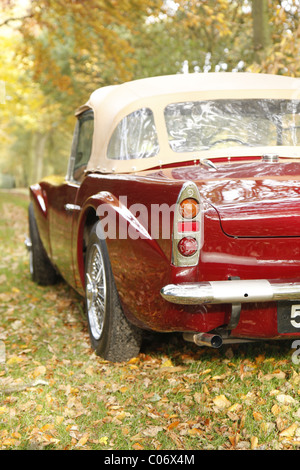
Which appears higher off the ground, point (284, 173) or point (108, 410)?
point (284, 173)

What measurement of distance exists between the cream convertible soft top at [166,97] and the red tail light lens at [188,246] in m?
1.03

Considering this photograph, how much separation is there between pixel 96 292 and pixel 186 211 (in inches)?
59.6

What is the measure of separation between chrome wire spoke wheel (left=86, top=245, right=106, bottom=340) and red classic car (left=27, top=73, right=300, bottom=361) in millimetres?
13

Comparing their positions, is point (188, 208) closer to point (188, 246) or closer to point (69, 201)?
point (188, 246)

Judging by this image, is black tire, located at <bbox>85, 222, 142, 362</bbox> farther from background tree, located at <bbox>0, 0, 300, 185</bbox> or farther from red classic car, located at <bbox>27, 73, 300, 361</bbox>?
background tree, located at <bbox>0, 0, 300, 185</bbox>

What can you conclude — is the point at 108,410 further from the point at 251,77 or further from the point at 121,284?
the point at 251,77

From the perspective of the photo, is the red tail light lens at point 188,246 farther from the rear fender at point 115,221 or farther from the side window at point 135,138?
the side window at point 135,138

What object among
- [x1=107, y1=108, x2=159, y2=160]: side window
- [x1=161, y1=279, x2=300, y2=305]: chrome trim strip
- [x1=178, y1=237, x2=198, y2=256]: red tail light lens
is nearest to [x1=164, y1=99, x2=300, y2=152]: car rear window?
[x1=107, y1=108, x2=159, y2=160]: side window

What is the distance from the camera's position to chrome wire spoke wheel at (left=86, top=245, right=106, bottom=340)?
168 inches

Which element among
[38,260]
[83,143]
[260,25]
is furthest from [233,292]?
[260,25]

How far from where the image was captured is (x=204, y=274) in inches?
123

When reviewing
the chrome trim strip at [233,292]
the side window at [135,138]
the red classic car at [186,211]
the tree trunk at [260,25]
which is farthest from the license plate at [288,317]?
the tree trunk at [260,25]
